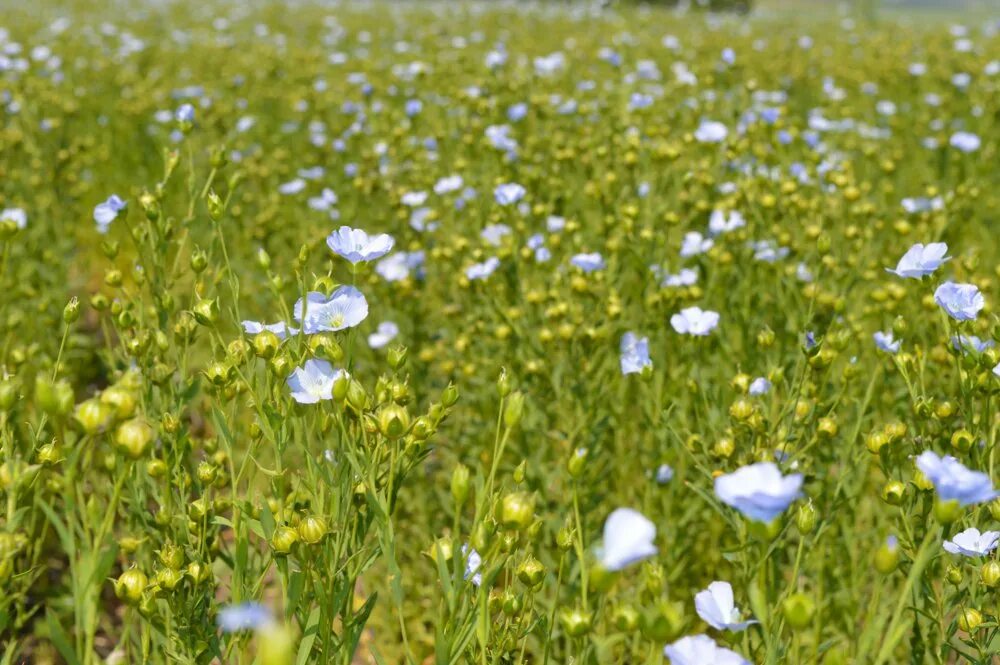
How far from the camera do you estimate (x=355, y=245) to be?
4.79 ft

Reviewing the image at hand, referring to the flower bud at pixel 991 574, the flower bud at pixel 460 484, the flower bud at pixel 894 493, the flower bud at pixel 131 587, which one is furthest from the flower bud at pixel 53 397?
Result: the flower bud at pixel 991 574

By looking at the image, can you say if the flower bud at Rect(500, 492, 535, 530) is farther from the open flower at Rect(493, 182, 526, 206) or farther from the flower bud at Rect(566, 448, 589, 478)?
the open flower at Rect(493, 182, 526, 206)

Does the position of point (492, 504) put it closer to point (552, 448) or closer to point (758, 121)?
point (552, 448)

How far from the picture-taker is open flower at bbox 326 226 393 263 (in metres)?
1.39

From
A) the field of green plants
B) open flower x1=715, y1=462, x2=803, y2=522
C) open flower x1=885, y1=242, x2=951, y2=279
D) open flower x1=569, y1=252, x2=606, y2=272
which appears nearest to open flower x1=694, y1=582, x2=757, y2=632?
the field of green plants

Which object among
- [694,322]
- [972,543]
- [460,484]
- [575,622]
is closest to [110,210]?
[460,484]

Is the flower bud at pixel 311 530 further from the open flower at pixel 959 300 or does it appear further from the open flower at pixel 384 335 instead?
the open flower at pixel 384 335

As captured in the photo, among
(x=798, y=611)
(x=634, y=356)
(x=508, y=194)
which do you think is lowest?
(x=634, y=356)

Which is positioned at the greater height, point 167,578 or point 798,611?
point 798,611

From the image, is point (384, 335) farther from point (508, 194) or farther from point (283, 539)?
point (283, 539)

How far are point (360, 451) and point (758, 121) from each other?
212cm

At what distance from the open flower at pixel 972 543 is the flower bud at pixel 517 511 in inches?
26.3

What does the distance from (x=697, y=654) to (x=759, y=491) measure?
0.69ft

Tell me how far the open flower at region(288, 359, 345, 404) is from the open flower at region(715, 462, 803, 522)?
21.7 inches
